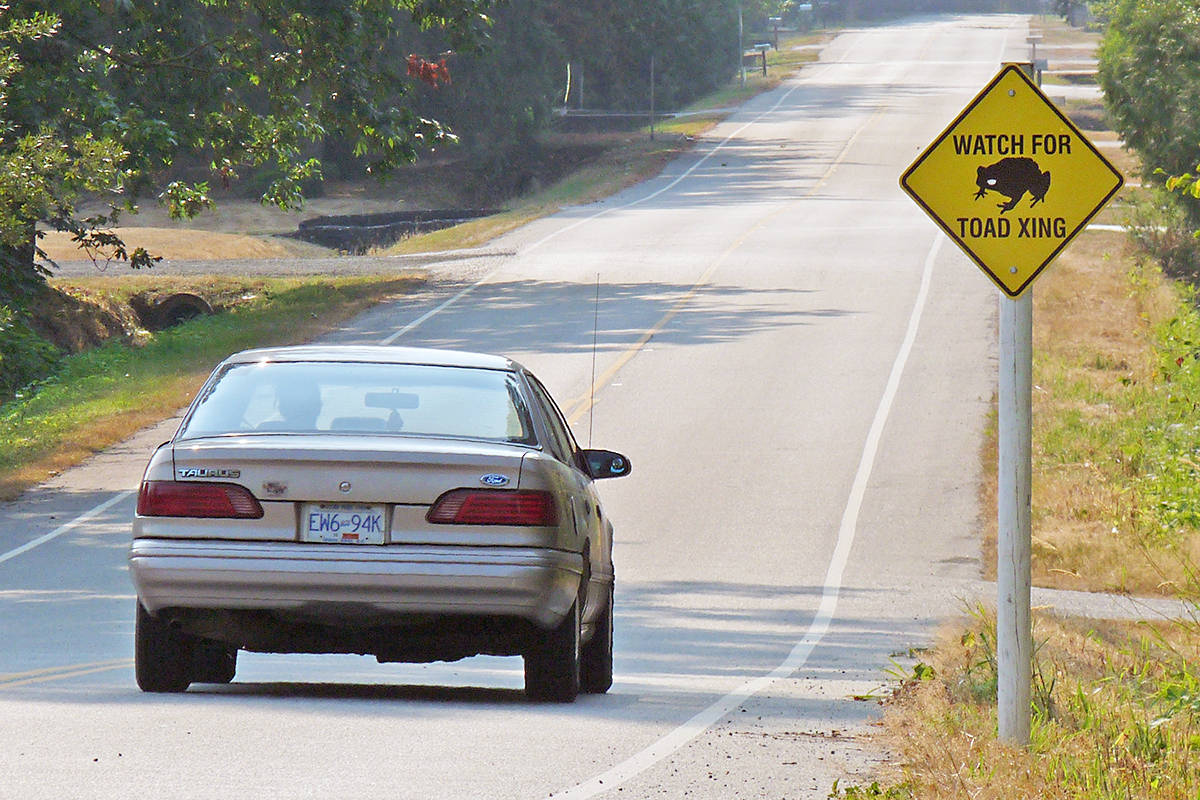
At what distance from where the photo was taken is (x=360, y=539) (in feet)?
25.0

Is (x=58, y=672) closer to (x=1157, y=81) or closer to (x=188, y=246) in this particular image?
(x=1157, y=81)

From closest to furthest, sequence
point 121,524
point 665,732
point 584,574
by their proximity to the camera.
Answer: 1. point 665,732
2. point 584,574
3. point 121,524

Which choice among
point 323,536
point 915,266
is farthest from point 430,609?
point 915,266

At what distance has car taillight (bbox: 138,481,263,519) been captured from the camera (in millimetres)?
7605

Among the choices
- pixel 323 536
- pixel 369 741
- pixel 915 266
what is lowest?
pixel 915 266

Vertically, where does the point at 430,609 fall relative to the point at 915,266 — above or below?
above

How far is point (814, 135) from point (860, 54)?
40.4 m

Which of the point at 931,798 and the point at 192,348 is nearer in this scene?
the point at 931,798

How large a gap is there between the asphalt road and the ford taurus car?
336 mm

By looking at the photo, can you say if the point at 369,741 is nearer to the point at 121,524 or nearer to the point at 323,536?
the point at 323,536

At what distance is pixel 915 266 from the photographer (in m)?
35.7

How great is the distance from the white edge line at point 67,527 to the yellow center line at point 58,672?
5728 mm

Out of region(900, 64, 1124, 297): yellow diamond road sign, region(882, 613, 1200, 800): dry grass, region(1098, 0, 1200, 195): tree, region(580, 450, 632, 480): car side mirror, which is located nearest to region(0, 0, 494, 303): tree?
region(580, 450, 632, 480): car side mirror

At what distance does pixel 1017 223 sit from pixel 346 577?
3.01m
